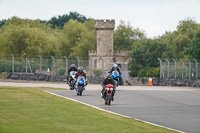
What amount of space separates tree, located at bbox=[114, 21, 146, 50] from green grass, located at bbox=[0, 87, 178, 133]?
122m

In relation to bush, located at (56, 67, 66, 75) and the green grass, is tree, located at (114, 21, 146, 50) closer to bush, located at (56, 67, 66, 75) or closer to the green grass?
bush, located at (56, 67, 66, 75)

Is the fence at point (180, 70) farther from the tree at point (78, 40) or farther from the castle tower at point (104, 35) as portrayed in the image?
the tree at point (78, 40)

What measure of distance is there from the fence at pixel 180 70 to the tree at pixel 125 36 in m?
89.7

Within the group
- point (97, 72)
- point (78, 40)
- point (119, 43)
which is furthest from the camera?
point (119, 43)

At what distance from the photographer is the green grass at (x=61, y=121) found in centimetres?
1630

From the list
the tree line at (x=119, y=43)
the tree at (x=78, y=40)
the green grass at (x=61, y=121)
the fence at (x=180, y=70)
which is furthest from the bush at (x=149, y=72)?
the green grass at (x=61, y=121)

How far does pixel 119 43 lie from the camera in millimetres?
146500

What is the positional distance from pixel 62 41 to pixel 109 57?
25261mm

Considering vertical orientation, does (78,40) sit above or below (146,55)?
above

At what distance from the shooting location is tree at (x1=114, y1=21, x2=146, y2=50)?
478ft

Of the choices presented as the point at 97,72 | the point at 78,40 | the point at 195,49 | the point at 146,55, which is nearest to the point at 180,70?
the point at 97,72

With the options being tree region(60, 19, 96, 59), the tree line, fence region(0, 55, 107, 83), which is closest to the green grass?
fence region(0, 55, 107, 83)

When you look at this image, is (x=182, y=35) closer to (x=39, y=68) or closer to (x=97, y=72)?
(x=97, y=72)

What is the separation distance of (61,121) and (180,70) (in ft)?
117
